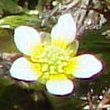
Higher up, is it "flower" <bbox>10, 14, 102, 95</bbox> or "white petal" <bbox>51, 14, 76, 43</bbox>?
"white petal" <bbox>51, 14, 76, 43</bbox>

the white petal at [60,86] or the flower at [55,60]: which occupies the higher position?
the flower at [55,60]

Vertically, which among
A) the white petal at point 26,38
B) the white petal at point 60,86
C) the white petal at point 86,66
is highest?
the white petal at point 26,38

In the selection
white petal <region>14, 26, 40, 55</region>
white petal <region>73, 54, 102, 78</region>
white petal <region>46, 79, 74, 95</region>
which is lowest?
white petal <region>46, 79, 74, 95</region>
